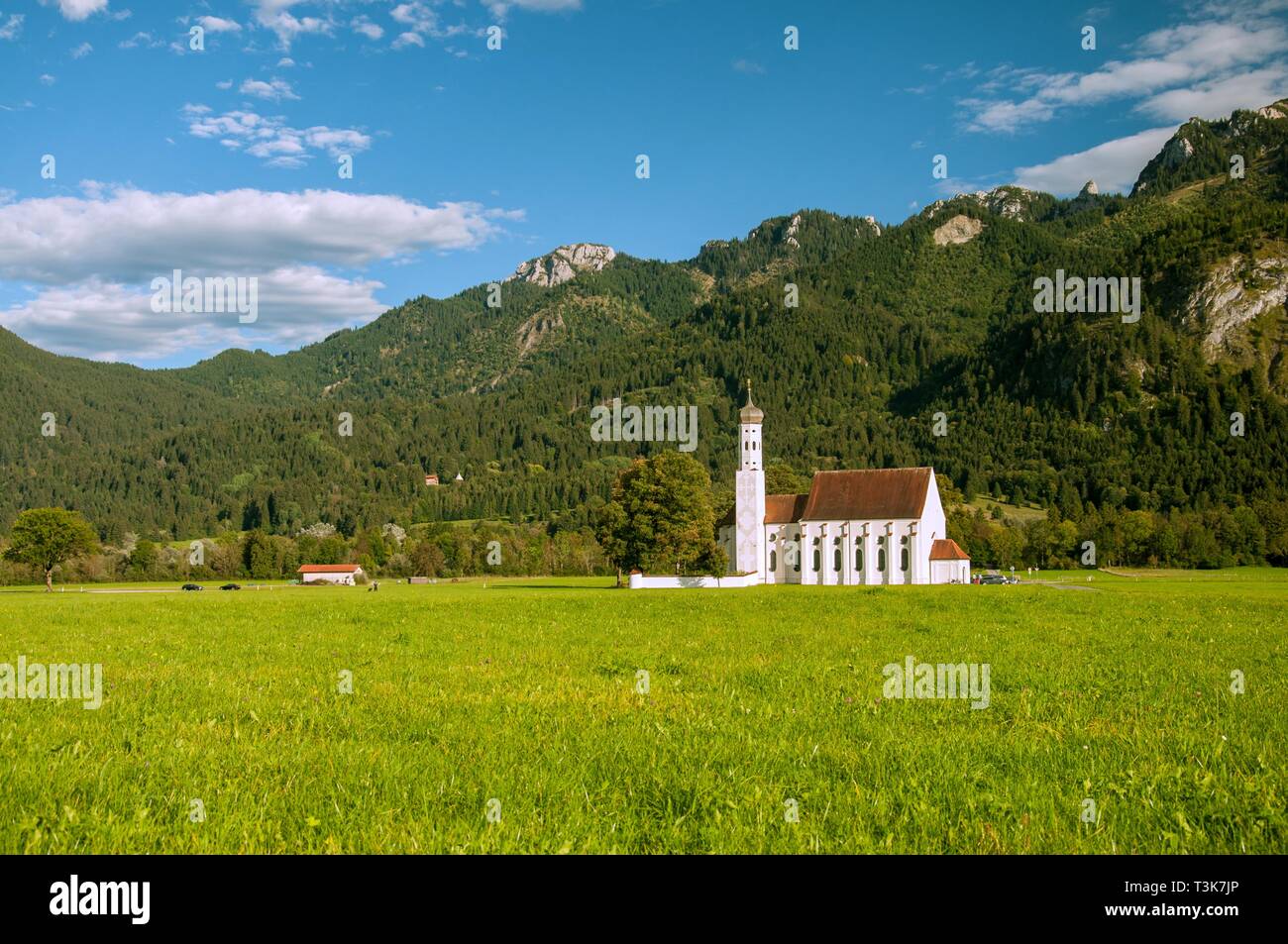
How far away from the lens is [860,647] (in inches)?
754

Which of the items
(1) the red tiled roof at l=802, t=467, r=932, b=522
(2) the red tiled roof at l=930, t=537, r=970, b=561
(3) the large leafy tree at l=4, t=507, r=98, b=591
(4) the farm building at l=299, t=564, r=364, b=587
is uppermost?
(1) the red tiled roof at l=802, t=467, r=932, b=522

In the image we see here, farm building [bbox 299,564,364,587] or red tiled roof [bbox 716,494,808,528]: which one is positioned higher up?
red tiled roof [bbox 716,494,808,528]

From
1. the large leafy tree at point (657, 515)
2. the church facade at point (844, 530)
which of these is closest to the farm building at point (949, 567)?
the church facade at point (844, 530)

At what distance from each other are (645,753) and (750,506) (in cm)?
8731

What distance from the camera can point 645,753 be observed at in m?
8.88

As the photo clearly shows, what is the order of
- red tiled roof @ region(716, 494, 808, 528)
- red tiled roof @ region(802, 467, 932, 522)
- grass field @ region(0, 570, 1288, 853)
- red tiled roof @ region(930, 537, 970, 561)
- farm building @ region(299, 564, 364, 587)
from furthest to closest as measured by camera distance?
farm building @ region(299, 564, 364, 587) < red tiled roof @ region(716, 494, 808, 528) < red tiled roof @ region(802, 467, 932, 522) < red tiled roof @ region(930, 537, 970, 561) < grass field @ region(0, 570, 1288, 853)

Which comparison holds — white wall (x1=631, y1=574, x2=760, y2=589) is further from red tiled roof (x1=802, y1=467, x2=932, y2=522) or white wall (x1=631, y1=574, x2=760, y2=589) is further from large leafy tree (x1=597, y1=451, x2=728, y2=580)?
red tiled roof (x1=802, y1=467, x2=932, y2=522)

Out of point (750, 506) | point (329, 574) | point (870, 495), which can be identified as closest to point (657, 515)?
point (750, 506)

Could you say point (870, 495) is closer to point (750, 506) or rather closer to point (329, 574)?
point (750, 506)

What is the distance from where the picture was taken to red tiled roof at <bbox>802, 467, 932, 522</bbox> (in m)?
91.4

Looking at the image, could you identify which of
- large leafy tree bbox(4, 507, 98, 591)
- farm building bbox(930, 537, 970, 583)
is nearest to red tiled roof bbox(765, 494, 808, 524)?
farm building bbox(930, 537, 970, 583)

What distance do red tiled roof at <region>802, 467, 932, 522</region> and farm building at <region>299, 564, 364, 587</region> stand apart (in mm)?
77962

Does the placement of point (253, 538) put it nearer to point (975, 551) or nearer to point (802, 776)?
point (975, 551)

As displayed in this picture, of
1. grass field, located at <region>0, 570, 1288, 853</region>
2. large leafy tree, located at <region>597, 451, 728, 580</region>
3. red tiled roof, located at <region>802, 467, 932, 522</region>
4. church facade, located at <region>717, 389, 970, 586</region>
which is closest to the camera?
grass field, located at <region>0, 570, 1288, 853</region>
